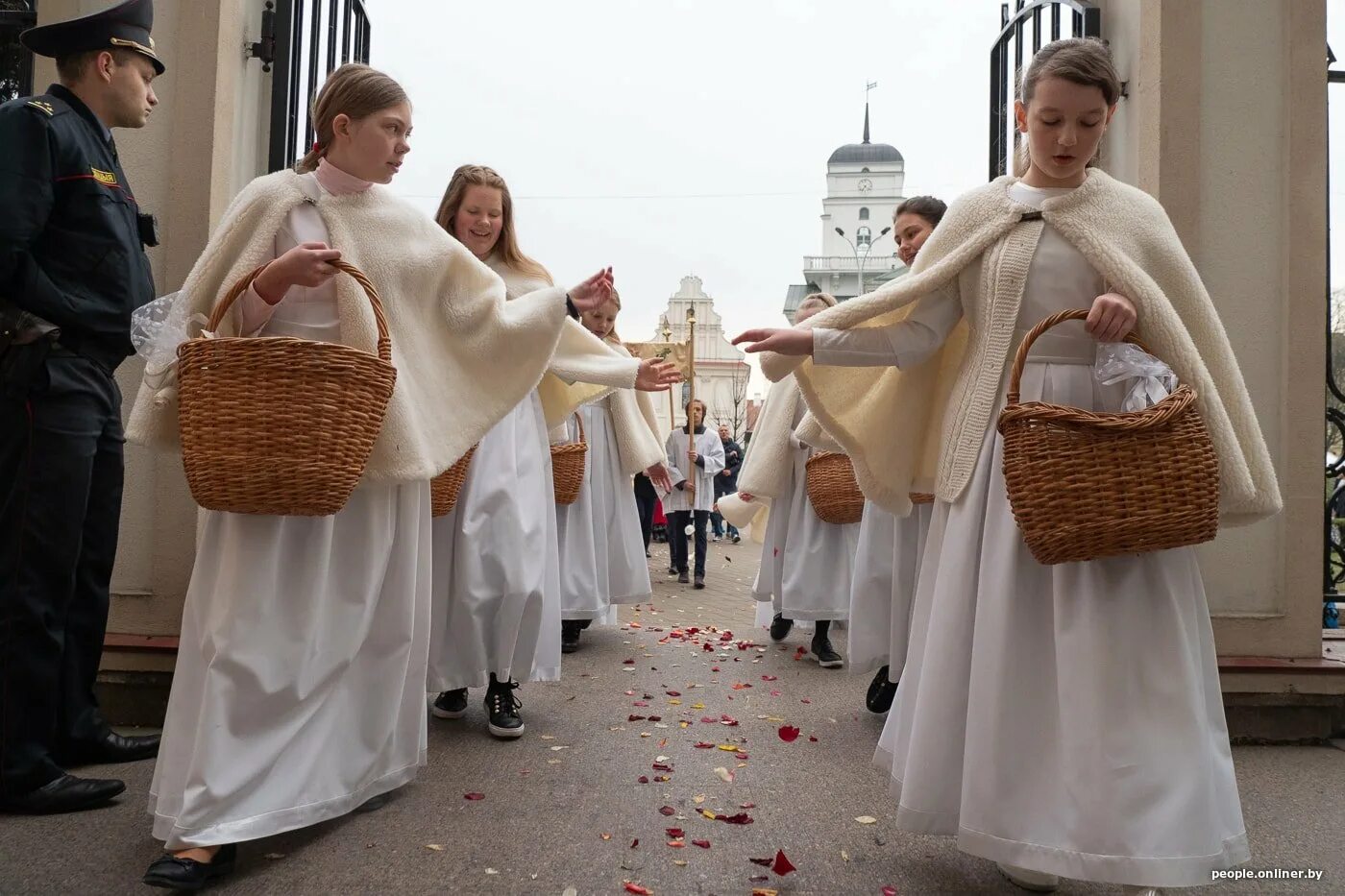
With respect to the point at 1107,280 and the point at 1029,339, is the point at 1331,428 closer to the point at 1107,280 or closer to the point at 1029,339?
the point at 1107,280

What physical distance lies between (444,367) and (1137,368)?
2.16 m

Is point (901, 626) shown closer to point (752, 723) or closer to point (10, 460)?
point (752, 723)

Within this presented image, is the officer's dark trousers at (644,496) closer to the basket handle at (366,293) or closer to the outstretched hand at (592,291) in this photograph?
the outstretched hand at (592,291)

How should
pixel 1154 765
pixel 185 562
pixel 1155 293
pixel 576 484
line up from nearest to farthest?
pixel 1154 765 < pixel 1155 293 < pixel 185 562 < pixel 576 484

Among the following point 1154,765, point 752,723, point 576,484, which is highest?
point 576,484

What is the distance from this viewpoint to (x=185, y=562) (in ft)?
15.1

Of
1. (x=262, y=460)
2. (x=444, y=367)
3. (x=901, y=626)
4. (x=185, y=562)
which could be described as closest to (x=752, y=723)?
(x=901, y=626)

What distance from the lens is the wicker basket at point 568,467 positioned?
6.20m

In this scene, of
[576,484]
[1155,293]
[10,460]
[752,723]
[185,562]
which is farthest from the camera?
[576,484]

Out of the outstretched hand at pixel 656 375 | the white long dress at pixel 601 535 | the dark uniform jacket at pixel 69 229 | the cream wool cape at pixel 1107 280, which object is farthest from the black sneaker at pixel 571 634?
the cream wool cape at pixel 1107 280

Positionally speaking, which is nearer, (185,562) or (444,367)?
(444,367)

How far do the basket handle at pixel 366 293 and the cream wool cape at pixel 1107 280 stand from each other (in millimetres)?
1145

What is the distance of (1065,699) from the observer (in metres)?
2.76

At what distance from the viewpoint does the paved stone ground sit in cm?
297
